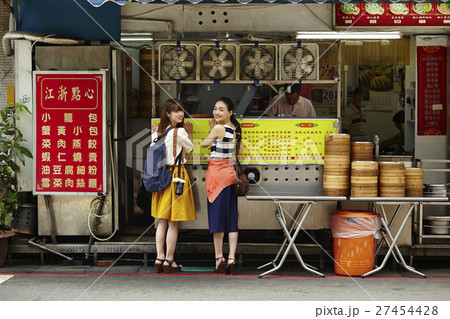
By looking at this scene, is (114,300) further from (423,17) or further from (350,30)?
(423,17)

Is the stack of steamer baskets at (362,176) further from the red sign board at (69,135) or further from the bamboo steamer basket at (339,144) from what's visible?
the red sign board at (69,135)

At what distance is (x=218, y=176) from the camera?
8109 mm

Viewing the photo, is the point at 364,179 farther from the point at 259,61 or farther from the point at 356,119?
the point at 356,119

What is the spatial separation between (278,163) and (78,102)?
2.65m

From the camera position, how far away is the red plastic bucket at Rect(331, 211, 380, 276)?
8.10 meters

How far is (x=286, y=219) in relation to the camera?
349 inches

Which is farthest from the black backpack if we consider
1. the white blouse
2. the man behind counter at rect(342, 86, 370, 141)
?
the man behind counter at rect(342, 86, 370, 141)

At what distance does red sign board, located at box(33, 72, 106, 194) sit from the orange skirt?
4.93ft

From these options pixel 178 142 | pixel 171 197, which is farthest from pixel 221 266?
pixel 178 142

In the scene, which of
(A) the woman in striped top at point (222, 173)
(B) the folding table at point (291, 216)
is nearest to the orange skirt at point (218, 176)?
(A) the woman in striped top at point (222, 173)

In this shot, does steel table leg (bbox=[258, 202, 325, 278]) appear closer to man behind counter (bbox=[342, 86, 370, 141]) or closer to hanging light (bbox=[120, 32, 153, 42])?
man behind counter (bbox=[342, 86, 370, 141])

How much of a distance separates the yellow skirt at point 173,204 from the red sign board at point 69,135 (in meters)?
0.90

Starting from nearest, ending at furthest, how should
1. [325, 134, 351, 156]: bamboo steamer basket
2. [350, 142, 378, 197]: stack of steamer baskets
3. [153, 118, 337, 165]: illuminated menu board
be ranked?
[350, 142, 378, 197]: stack of steamer baskets, [325, 134, 351, 156]: bamboo steamer basket, [153, 118, 337, 165]: illuminated menu board
